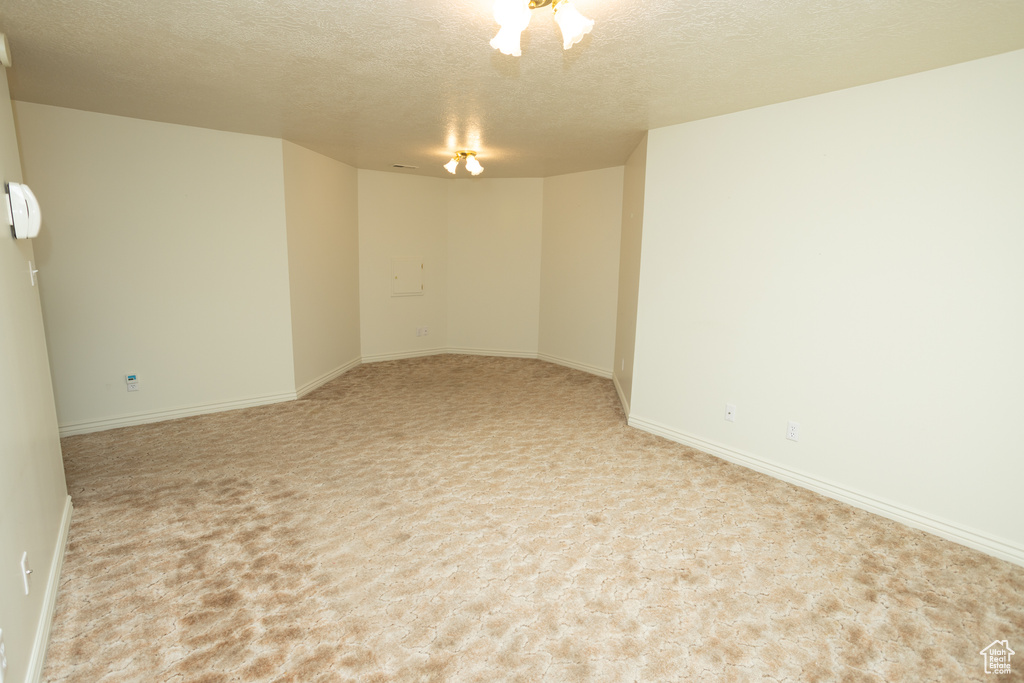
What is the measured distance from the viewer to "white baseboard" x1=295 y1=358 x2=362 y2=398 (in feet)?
17.3

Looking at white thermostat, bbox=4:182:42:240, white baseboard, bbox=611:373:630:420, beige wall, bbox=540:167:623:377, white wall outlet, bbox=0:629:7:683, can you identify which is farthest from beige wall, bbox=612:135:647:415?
white wall outlet, bbox=0:629:7:683

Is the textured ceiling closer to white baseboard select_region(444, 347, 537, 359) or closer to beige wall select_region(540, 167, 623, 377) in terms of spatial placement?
beige wall select_region(540, 167, 623, 377)

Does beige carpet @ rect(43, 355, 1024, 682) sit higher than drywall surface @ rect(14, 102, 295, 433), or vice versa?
drywall surface @ rect(14, 102, 295, 433)

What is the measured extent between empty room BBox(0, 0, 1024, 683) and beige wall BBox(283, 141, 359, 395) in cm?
8

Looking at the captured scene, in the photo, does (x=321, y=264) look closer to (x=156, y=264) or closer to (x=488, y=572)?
(x=156, y=264)

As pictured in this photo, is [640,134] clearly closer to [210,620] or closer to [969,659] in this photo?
[969,659]

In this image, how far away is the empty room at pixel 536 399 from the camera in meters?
2.10

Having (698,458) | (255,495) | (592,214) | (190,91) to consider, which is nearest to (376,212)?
(592,214)

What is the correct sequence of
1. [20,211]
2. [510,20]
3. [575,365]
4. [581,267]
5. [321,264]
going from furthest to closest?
[575,365]
[581,267]
[321,264]
[20,211]
[510,20]

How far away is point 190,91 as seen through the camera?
10.8 feet

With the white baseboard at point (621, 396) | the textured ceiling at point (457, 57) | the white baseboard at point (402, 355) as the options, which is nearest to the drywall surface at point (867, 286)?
the textured ceiling at point (457, 57)

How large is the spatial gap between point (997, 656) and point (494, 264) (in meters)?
6.04

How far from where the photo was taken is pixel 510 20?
1846mm

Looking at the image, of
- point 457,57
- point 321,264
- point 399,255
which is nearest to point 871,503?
point 457,57
